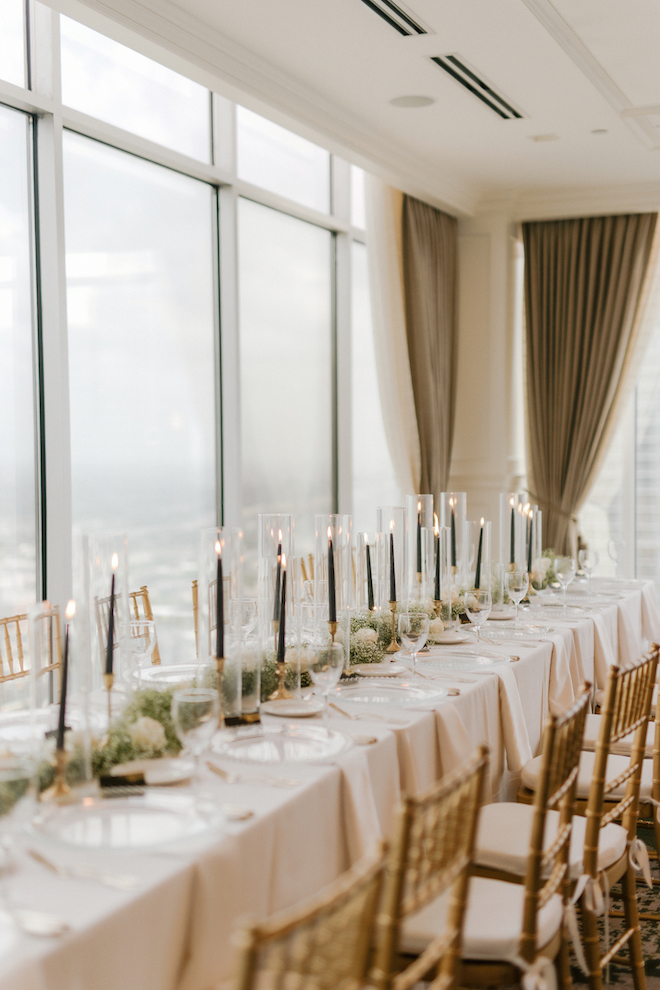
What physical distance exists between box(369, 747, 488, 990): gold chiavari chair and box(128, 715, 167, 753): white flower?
1.97ft

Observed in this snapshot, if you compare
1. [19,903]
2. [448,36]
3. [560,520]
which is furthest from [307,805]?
[560,520]

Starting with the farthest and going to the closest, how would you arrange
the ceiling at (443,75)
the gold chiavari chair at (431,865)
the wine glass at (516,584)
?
the ceiling at (443,75)
the wine glass at (516,584)
the gold chiavari chair at (431,865)

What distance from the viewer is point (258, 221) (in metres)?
5.52

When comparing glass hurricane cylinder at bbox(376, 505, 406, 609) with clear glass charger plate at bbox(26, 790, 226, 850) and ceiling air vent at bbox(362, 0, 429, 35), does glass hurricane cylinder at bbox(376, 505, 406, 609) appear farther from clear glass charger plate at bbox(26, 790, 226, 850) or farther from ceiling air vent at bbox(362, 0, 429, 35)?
ceiling air vent at bbox(362, 0, 429, 35)

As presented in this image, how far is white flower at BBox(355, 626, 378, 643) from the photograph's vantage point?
2.82 m

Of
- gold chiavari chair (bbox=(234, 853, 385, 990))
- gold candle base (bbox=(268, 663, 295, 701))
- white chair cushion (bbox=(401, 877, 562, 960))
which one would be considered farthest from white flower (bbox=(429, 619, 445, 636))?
gold chiavari chair (bbox=(234, 853, 385, 990))

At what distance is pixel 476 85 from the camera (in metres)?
4.41

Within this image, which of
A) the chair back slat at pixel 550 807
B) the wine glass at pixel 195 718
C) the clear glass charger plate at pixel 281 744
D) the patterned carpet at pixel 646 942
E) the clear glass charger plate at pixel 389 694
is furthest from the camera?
the patterned carpet at pixel 646 942

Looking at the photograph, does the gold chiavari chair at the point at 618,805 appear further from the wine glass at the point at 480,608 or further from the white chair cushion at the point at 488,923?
the wine glass at the point at 480,608

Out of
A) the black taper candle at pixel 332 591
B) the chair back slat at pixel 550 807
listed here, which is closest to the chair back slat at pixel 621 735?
the chair back slat at pixel 550 807

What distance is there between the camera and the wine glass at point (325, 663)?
2096mm

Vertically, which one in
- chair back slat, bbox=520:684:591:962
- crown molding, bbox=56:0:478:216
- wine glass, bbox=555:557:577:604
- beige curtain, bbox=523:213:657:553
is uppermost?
crown molding, bbox=56:0:478:216

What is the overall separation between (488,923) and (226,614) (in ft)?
2.80

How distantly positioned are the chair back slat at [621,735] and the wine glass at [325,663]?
2.02ft
